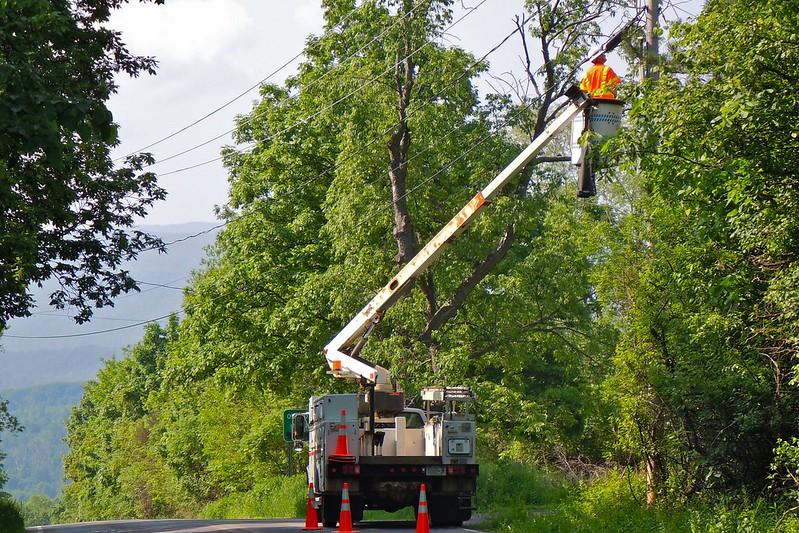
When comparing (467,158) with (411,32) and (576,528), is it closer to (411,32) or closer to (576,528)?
(411,32)

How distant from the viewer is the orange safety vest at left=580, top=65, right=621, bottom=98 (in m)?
17.6

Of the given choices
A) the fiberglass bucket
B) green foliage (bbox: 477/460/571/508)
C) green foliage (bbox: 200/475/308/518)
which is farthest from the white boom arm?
green foliage (bbox: 200/475/308/518)

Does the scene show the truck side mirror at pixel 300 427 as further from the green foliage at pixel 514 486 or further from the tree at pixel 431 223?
the tree at pixel 431 223

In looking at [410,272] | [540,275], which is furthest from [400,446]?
[540,275]

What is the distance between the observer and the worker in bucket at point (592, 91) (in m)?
16.8

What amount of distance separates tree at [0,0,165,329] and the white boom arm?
4411 mm

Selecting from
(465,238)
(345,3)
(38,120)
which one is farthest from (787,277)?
(345,3)

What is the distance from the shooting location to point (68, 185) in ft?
73.4

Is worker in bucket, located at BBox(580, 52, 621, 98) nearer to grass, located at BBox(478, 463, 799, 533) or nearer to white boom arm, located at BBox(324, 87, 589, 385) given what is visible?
white boom arm, located at BBox(324, 87, 589, 385)

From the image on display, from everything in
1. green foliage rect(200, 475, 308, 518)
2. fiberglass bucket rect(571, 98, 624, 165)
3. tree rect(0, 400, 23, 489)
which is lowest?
green foliage rect(200, 475, 308, 518)

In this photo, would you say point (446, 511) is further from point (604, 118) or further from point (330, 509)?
point (604, 118)

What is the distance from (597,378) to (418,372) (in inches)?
Result: 313

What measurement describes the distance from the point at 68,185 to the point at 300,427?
6.44 meters

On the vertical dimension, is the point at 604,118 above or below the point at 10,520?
above
